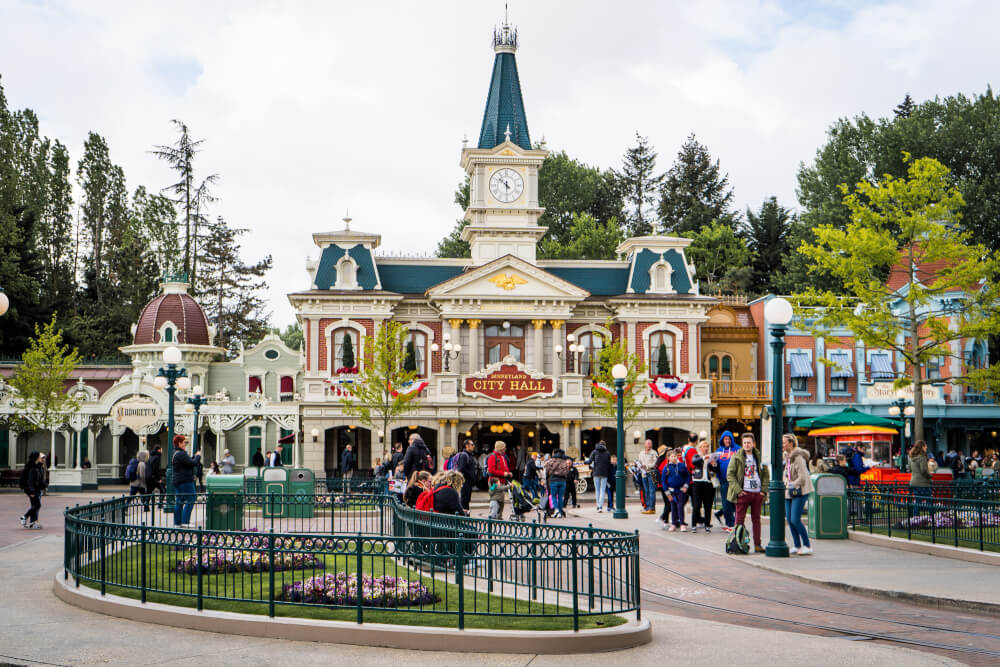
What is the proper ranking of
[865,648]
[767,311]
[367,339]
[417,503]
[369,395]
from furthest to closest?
[367,339]
[369,395]
[767,311]
[417,503]
[865,648]

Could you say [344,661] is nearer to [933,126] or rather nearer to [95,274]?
[933,126]

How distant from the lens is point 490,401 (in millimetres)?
41906

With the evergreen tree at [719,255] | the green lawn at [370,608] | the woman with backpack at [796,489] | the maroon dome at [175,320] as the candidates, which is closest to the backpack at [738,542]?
the woman with backpack at [796,489]

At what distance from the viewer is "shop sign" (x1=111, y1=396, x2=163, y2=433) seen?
4088 centimetres

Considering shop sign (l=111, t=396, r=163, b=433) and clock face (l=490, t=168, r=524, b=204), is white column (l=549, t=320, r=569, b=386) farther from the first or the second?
shop sign (l=111, t=396, r=163, b=433)

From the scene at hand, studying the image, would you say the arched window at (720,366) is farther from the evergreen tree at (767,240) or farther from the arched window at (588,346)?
the evergreen tree at (767,240)

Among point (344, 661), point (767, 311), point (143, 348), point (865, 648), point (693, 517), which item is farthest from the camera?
point (143, 348)

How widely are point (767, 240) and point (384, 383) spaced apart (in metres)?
37.0

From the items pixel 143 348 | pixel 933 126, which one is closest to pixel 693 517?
pixel 143 348

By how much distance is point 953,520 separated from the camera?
57.9 feet

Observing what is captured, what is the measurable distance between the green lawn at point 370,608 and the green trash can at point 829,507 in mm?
8820

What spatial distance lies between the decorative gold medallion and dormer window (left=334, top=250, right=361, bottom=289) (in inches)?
220

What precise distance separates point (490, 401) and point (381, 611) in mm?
31276

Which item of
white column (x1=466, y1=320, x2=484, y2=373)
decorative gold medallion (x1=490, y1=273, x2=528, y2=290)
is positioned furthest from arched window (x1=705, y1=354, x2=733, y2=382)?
white column (x1=466, y1=320, x2=484, y2=373)
